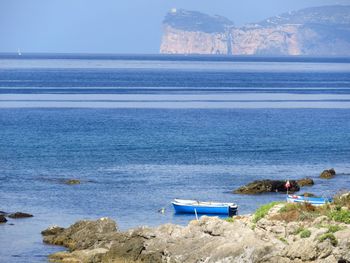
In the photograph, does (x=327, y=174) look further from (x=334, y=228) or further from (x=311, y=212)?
(x=334, y=228)

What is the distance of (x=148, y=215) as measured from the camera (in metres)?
60.2

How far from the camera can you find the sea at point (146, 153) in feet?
205

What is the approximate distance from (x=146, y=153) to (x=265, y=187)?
2241 cm

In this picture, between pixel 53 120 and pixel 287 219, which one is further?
pixel 53 120

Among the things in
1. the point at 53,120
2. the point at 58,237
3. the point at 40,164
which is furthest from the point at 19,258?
the point at 53,120

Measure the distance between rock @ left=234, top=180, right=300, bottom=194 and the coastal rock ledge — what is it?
2010cm

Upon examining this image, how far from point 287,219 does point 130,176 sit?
107 ft

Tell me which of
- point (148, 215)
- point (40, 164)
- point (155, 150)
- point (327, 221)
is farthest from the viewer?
point (155, 150)

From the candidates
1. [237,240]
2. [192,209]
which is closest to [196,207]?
[192,209]

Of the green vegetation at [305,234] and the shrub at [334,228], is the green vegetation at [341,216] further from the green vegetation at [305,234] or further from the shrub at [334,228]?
the green vegetation at [305,234]

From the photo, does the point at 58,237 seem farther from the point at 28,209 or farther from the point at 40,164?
the point at 40,164

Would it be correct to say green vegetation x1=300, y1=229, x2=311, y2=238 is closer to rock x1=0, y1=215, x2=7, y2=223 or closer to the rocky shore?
the rocky shore

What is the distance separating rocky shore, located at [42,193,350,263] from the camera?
39250 millimetres

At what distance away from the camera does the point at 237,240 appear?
41188mm
